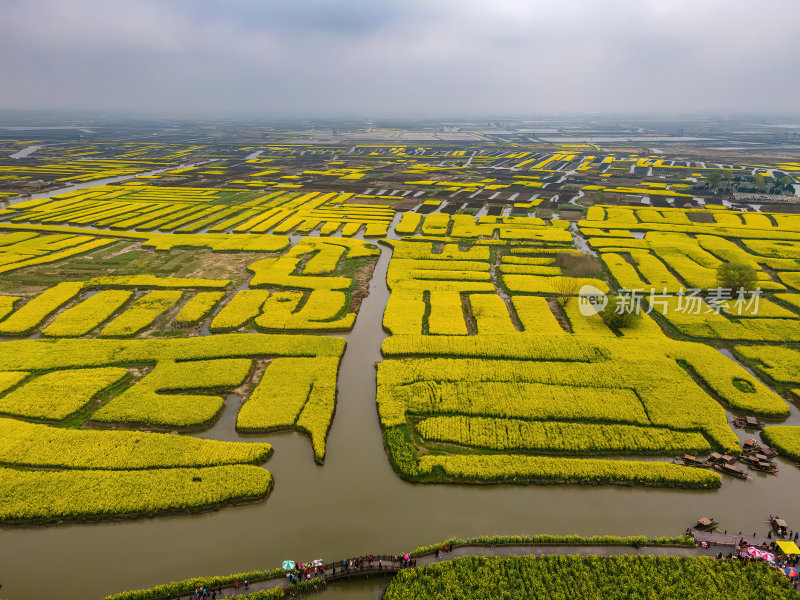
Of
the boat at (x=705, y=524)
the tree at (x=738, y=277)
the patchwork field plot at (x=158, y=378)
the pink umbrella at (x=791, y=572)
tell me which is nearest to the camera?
the pink umbrella at (x=791, y=572)

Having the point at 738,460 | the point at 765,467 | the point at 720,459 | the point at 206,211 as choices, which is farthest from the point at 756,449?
the point at 206,211

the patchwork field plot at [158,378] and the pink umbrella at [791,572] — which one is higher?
the patchwork field plot at [158,378]

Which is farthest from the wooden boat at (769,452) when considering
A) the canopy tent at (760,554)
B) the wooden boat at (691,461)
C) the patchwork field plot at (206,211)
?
the patchwork field plot at (206,211)

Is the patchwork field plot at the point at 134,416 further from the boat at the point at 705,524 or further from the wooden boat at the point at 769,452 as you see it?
the wooden boat at the point at 769,452

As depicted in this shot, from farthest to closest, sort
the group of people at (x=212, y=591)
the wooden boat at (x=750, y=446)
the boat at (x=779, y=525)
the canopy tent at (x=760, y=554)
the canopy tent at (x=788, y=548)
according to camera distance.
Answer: the wooden boat at (x=750, y=446), the boat at (x=779, y=525), the canopy tent at (x=788, y=548), the canopy tent at (x=760, y=554), the group of people at (x=212, y=591)

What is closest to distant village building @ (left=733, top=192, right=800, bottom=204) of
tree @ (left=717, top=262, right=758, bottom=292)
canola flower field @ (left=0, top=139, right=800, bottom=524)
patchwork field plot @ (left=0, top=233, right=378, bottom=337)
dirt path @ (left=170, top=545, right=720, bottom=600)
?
canola flower field @ (left=0, top=139, right=800, bottom=524)

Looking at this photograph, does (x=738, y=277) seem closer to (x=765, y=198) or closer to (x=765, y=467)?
(x=765, y=467)

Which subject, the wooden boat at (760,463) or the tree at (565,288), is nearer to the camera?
the wooden boat at (760,463)
